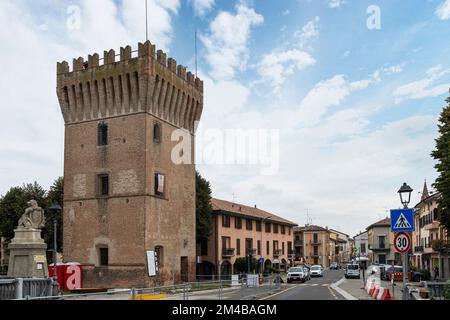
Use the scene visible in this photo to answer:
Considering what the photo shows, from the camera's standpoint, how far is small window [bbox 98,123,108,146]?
135 feet

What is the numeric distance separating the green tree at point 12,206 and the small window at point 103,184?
20.8 metres

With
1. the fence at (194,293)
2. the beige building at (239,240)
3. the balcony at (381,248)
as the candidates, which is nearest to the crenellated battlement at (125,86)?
the fence at (194,293)

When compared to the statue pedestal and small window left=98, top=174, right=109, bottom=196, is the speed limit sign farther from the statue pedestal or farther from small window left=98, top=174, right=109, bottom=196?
small window left=98, top=174, right=109, bottom=196

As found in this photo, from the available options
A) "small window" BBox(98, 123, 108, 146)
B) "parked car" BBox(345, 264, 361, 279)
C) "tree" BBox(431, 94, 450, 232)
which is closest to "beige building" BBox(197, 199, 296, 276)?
"parked car" BBox(345, 264, 361, 279)

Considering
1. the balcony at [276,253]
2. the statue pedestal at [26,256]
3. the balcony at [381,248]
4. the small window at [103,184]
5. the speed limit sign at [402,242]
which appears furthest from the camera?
the balcony at [381,248]

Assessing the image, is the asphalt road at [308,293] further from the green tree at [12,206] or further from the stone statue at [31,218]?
the green tree at [12,206]

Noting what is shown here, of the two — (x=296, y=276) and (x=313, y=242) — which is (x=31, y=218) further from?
(x=313, y=242)

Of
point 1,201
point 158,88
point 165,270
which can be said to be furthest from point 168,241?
point 1,201

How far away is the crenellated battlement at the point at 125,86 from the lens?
39531 millimetres

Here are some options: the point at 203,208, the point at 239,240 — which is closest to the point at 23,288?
the point at 203,208

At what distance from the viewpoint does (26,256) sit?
26438 mm

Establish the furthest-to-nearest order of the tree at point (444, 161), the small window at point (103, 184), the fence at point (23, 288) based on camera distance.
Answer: the small window at point (103, 184) < the tree at point (444, 161) < the fence at point (23, 288)

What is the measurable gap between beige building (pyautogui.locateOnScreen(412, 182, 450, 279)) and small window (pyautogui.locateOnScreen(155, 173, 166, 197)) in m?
30.3
